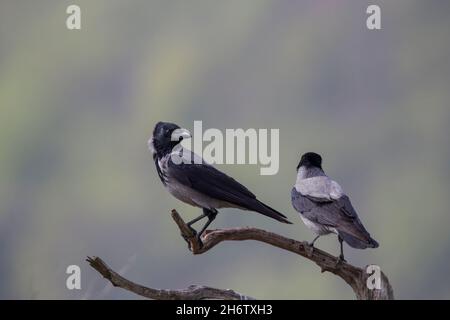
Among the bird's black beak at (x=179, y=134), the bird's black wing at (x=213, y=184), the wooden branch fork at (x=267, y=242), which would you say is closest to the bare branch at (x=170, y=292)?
the wooden branch fork at (x=267, y=242)

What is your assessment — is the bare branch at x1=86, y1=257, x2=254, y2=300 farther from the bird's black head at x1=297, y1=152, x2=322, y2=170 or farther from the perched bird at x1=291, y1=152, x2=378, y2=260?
the bird's black head at x1=297, y1=152, x2=322, y2=170

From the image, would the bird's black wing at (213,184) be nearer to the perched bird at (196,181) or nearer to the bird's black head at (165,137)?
the perched bird at (196,181)

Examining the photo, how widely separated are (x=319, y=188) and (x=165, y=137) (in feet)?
2.75

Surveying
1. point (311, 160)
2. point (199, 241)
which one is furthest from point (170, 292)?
point (311, 160)

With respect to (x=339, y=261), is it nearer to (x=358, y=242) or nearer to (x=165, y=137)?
(x=358, y=242)

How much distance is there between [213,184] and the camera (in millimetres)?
3535

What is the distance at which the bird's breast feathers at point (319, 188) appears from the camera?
3.60 meters

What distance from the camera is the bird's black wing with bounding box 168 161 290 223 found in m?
3.50

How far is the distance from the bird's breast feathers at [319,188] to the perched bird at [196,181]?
321 millimetres

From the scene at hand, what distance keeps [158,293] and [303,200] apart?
0.95 meters

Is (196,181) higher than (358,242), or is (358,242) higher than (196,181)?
(196,181)

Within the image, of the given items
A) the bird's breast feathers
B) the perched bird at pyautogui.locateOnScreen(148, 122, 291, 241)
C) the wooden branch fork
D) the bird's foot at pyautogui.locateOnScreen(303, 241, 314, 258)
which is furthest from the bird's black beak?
the bird's foot at pyautogui.locateOnScreen(303, 241, 314, 258)
